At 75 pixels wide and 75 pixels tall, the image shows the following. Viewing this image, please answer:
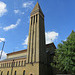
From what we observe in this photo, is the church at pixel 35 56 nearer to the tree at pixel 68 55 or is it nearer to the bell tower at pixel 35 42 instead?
the bell tower at pixel 35 42

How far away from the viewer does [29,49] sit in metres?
28.5

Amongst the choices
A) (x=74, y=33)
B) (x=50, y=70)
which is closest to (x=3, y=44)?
(x=74, y=33)

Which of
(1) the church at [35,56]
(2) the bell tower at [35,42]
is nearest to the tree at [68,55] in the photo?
(1) the church at [35,56]

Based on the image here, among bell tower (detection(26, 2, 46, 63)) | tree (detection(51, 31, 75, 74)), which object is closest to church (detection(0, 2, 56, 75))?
bell tower (detection(26, 2, 46, 63))

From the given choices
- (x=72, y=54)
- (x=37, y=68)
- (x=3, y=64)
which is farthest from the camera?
(x=3, y=64)

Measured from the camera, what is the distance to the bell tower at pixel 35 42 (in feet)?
86.0

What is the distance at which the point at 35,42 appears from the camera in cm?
2794

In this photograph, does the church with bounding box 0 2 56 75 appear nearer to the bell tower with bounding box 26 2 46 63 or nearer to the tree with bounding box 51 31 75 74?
the bell tower with bounding box 26 2 46 63

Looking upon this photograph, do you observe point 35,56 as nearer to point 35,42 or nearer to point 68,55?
point 35,42

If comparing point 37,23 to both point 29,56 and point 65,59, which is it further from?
point 65,59

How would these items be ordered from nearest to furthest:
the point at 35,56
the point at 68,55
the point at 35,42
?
1. the point at 68,55
2. the point at 35,56
3. the point at 35,42

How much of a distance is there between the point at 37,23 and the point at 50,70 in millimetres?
18359

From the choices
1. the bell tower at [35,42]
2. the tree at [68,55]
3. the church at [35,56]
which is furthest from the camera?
the bell tower at [35,42]

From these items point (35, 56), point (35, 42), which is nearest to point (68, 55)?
point (35, 56)
